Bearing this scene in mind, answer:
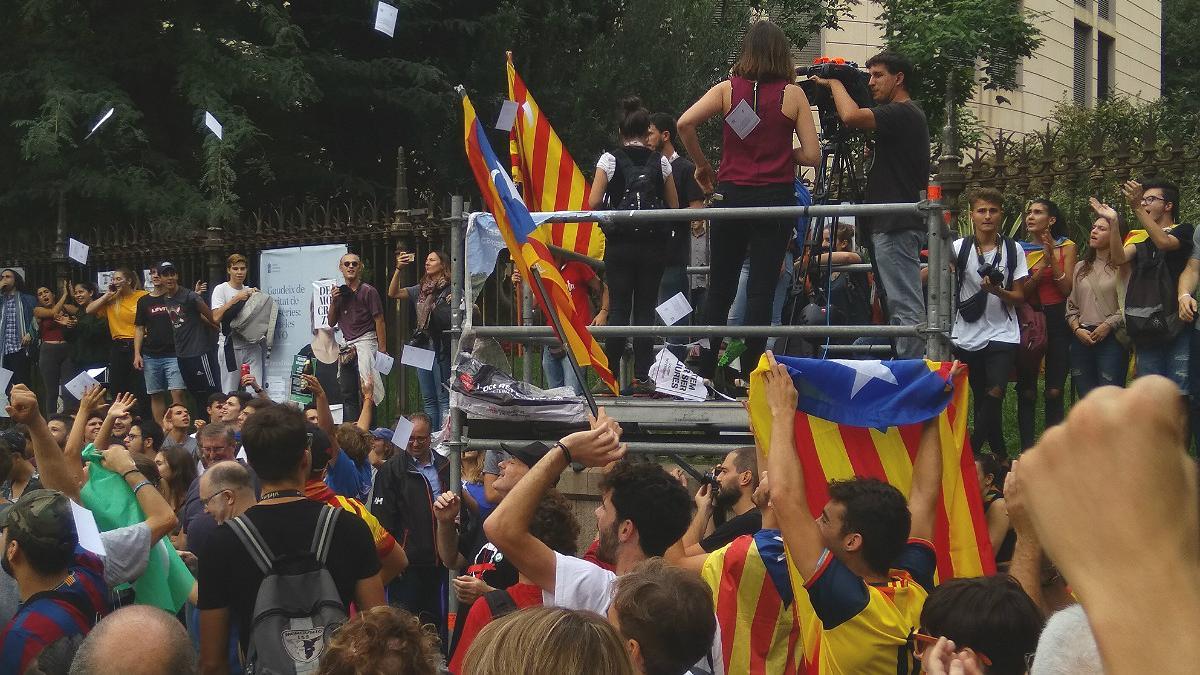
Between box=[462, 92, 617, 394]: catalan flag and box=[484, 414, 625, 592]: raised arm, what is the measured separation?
1293 mm

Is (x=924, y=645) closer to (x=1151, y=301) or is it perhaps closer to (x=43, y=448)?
(x=43, y=448)

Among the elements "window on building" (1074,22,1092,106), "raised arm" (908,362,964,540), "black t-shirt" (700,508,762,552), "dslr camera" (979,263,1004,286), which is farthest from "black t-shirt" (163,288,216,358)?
"window on building" (1074,22,1092,106)

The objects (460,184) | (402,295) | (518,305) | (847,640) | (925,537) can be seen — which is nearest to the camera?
(847,640)

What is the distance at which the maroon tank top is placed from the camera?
21.5 feet

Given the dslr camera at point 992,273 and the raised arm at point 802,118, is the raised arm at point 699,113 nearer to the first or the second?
the raised arm at point 802,118

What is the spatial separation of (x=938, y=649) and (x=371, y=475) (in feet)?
20.7

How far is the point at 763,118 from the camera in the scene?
6.56m

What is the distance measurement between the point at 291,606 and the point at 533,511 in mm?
744

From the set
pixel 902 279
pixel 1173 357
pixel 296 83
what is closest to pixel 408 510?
pixel 902 279

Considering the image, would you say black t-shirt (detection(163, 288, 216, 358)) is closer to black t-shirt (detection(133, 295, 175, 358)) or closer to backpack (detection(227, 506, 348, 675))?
black t-shirt (detection(133, 295, 175, 358))

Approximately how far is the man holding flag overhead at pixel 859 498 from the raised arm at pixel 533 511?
0.54 metres

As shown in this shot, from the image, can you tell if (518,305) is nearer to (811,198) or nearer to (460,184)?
(811,198)

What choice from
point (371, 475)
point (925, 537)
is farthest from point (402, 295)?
point (925, 537)

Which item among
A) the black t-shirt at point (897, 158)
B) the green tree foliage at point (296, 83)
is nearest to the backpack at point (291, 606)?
the black t-shirt at point (897, 158)
